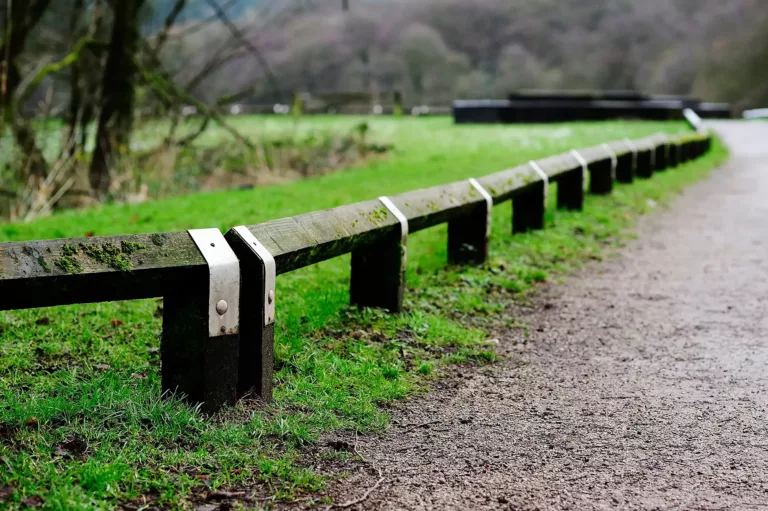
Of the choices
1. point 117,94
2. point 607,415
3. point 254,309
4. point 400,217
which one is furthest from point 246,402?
point 117,94

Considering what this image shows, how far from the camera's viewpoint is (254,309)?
3.63 m

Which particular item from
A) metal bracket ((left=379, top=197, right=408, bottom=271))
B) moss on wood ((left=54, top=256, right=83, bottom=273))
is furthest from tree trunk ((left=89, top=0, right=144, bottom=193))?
moss on wood ((left=54, top=256, right=83, bottom=273))

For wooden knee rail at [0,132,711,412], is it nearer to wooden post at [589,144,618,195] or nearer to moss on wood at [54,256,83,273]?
moss on wood at [54,256,83,273]

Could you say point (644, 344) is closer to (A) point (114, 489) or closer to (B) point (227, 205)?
(A) point (114, 489)

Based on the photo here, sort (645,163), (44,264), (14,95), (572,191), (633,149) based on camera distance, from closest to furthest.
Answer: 1. (44,264)
2. (572,191)
3. (14,95)
4. (633,149)
5. (645,163)

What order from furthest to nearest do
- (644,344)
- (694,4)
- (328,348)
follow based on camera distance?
(694,4) < (644,344) < (328,348)

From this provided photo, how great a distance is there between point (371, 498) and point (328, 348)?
5.30 ft

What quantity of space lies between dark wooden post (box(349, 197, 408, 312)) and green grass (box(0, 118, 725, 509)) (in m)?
0.13

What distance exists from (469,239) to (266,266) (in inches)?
134

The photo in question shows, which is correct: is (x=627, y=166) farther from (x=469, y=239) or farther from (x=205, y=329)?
(x=205, y=329)

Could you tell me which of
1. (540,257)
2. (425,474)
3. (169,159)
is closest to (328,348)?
(425,474)

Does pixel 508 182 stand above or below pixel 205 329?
above

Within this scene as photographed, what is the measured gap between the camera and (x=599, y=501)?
3.09 m

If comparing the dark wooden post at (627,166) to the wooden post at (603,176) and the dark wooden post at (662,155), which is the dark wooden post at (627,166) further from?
the dark wooden post at (662,155)
